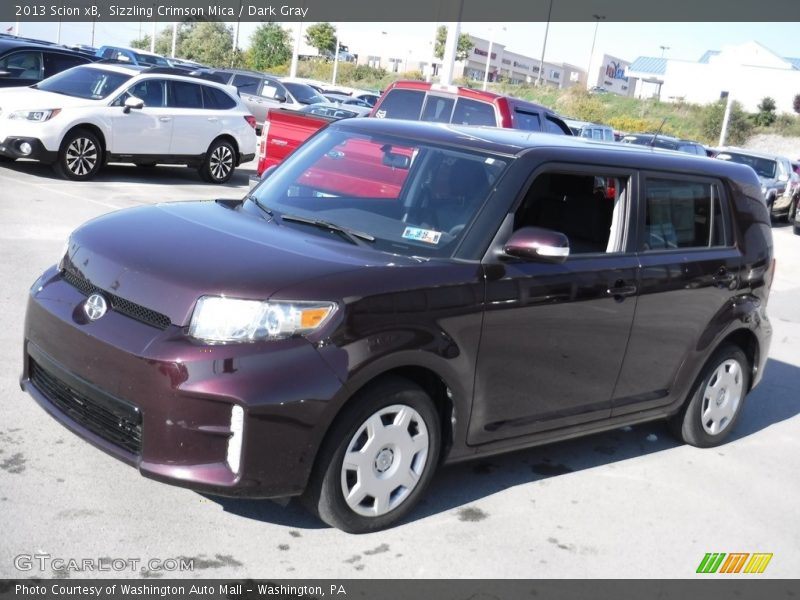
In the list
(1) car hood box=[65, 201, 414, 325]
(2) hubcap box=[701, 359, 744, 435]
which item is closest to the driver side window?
(1) car hood box=[65, 201, 414, 325]

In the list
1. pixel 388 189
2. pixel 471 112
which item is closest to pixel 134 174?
pixel 471 112

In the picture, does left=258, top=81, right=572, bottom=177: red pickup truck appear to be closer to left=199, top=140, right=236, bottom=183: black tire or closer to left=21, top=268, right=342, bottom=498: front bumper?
left=199, top=140, right=236, bottom=183: black tire

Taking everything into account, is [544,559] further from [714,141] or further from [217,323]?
[714,141]

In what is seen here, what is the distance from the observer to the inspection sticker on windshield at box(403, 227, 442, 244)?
4.61 metres

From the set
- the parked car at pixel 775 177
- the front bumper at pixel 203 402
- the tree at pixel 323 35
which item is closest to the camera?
the front bumper at pixel 203 402

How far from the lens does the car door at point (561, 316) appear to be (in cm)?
459

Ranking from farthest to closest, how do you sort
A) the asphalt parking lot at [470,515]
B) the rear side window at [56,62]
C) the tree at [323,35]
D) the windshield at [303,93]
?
the tree at [323,35] < the windshield at [303,93] < the rear side window at [56,62] < the asphalt parking lot at [470,515]

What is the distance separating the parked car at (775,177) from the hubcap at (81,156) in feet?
50.4

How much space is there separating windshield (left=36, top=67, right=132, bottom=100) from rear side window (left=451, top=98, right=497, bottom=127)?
220 inches

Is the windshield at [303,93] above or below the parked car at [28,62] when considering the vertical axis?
below

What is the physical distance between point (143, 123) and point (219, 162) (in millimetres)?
1791

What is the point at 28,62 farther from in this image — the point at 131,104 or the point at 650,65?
the point at 650,65

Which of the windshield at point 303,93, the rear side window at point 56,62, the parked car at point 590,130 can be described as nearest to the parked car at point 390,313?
the rear side window at point 56,62

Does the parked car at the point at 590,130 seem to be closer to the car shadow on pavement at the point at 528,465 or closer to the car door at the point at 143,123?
the car door at the point at 143,123
